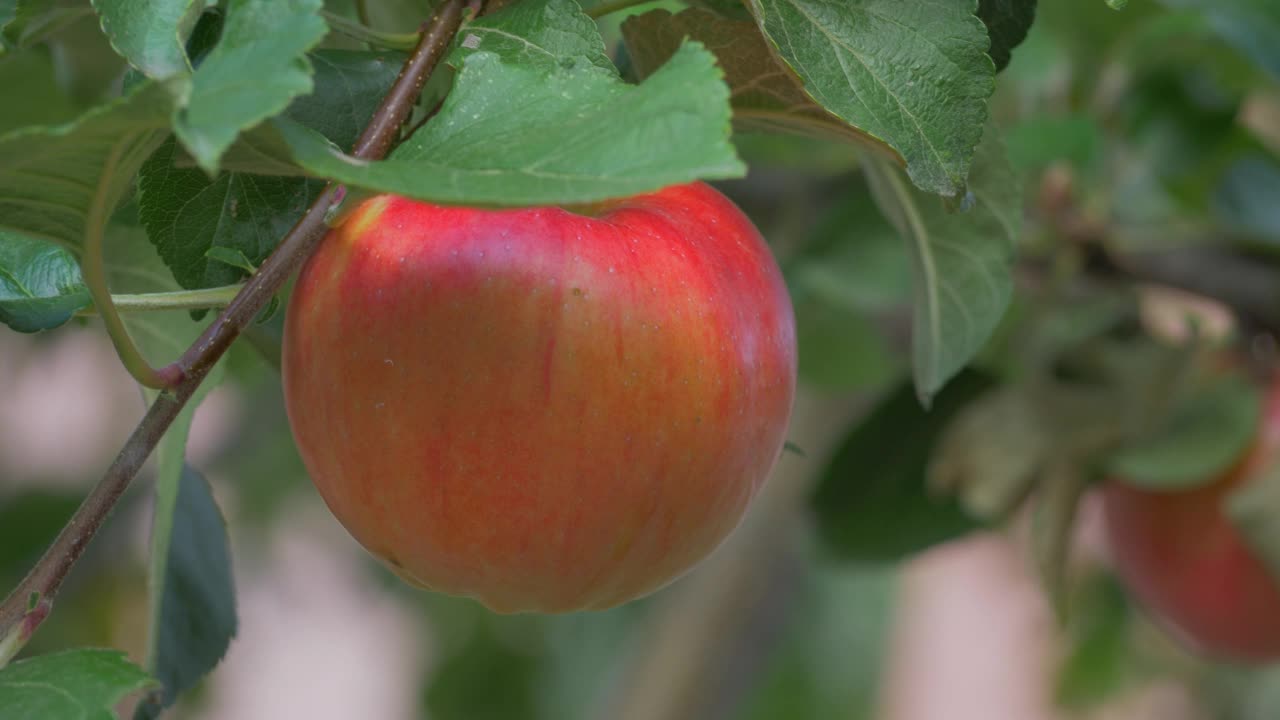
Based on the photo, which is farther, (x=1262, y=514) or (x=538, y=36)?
(x=1262, y=514)

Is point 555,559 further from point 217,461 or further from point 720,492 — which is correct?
point 217,461

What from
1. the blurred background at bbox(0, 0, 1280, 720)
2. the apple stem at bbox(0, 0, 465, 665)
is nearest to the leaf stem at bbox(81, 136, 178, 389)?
the apple stem at bbox(0, 0, 465, 665)

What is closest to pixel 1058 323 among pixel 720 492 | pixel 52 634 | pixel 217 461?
pixel 720 492

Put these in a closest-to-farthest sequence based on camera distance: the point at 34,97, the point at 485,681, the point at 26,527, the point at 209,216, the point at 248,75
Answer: the point at 248,75 → the point at 209,216 → the point at 34,97 → the point at 26,527 → the point at 485,681

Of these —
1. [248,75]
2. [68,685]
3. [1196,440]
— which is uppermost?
[248,75]

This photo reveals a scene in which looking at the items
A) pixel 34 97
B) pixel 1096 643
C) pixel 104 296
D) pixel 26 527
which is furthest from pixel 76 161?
pixel 1096 643

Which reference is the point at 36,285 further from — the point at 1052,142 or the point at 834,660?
the point at 834,660

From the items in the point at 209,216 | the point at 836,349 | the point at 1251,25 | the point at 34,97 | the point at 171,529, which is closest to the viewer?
the point at 209,216

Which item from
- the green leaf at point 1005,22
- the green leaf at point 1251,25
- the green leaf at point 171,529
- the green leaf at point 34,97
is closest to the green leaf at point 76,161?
the green leaf at point 171,529

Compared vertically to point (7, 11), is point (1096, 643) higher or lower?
lower
